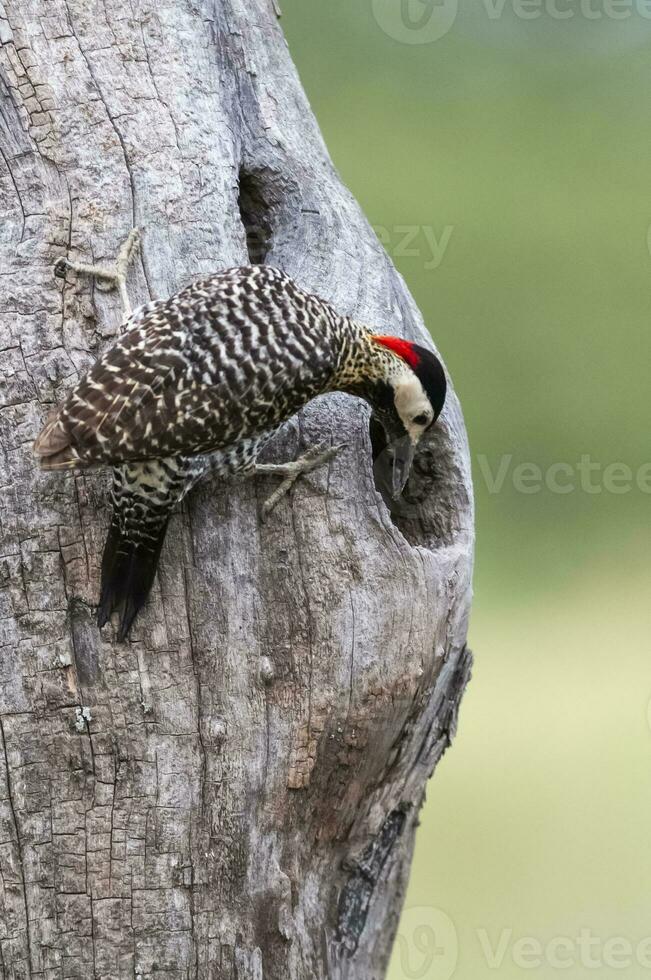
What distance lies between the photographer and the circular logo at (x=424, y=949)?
4.66 m

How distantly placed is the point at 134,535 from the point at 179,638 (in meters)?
0.32

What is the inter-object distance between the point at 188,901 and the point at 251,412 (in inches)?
52.0

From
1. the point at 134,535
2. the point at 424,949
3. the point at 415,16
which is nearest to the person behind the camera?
the point at 134,535

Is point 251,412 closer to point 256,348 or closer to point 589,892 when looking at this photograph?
point 256,348

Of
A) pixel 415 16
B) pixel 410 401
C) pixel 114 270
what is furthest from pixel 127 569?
pixel 415 16

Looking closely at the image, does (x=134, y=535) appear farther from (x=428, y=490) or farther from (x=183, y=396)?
(x=428, y=490)

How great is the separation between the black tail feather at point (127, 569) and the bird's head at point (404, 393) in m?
0.79

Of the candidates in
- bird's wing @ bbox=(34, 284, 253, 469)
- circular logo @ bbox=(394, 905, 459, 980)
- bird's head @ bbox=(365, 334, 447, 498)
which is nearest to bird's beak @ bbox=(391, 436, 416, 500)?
bird's head @ bbox=(365, 334, 447, 498)

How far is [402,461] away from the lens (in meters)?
3.03

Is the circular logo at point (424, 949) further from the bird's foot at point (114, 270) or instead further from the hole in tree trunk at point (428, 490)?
the bird's foot at point (114, 270)

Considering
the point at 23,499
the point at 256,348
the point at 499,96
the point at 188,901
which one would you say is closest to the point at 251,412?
the point at 256,348

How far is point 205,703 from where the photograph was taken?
2.68 m

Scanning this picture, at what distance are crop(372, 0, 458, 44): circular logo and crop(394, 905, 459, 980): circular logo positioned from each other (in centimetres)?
511

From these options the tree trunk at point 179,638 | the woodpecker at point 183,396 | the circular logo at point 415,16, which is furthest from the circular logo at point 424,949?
the circular logo at point 415,16
